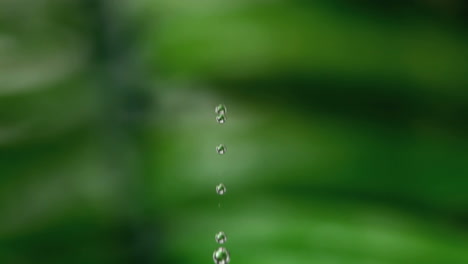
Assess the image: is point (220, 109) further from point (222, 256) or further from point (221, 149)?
point (222, 256)

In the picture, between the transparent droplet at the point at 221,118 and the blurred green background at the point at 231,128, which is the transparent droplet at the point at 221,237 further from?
the transparent droplet at the point at 221,118

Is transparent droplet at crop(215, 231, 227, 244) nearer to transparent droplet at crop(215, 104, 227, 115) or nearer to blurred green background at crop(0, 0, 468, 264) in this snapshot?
blurred green background at crop(0, 0, 468, 264)

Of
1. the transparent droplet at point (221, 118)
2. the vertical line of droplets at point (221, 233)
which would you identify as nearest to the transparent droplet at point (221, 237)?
the vertical line of droplets at point (221, 233)

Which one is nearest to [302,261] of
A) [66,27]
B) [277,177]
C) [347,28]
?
[277,177]

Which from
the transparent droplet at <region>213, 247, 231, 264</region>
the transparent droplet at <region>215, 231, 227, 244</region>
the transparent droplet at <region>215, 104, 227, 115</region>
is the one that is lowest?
the transparent droplet at <region>213, 247, 231, 264</region>

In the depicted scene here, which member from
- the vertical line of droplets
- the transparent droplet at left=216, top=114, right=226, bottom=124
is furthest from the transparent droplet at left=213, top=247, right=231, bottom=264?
the transparent droplet at left=216, top=114, right=226, bottom=124

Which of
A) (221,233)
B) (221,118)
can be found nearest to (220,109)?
(221,118)

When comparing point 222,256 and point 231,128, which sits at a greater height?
point 231,128

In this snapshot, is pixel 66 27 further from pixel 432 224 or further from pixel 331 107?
pixel 432 224
